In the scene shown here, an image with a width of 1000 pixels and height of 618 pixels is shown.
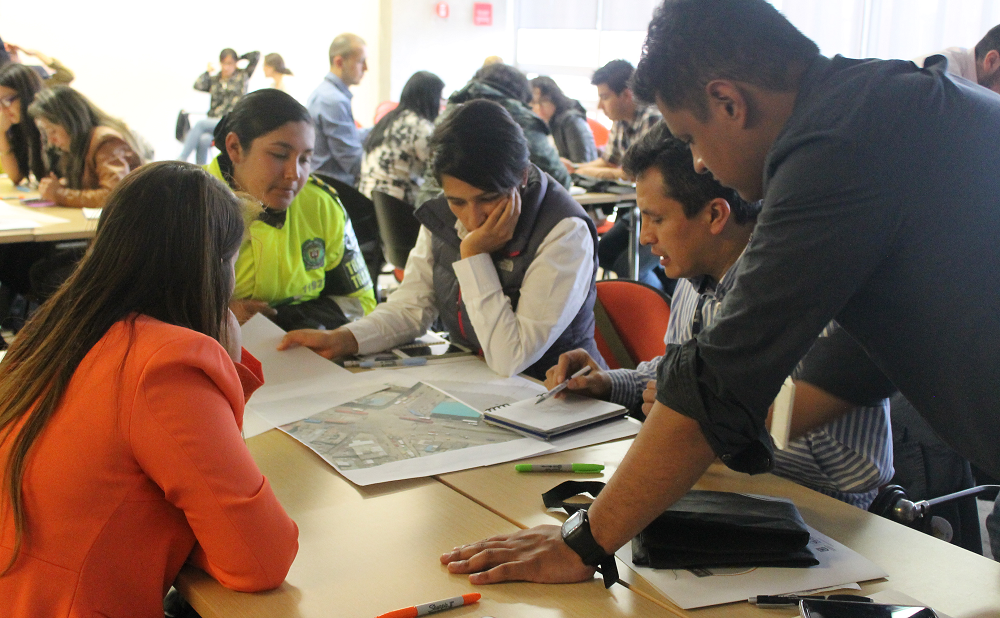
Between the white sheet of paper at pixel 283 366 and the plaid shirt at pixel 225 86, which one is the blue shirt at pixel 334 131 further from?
the white sheet of paper at pixel 283 366

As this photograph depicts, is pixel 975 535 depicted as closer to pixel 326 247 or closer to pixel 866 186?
pixel 866 186

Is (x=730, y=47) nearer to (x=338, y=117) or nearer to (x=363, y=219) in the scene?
(x=363, y=219)

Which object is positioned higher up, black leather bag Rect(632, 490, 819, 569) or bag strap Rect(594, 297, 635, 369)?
black leather bag Rect(632, 490, 819, 569)

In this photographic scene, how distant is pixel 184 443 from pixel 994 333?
0.95 meters

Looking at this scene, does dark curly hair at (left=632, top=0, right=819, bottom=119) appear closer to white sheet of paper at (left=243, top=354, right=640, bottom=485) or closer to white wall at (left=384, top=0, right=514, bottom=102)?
white sheet of paper at (left=243, top=354, right=640, bottom=485)

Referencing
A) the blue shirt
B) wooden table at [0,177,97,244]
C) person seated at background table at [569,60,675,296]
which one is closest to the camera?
wooden table at [0,177,97,244]

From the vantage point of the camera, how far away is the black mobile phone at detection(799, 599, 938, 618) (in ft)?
2.86

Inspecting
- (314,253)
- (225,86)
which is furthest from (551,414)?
(225,86)

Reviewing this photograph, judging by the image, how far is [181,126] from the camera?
842 cm

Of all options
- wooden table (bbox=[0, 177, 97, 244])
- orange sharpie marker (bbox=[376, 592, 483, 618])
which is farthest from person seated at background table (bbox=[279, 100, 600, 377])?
wooden table (bbox=[0, 177, 97, 244])

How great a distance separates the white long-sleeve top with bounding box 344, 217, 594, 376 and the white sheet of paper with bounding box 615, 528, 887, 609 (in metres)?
0.89

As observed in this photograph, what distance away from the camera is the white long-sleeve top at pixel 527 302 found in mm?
1917

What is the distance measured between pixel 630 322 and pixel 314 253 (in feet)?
3.05

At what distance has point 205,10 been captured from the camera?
8484mm
